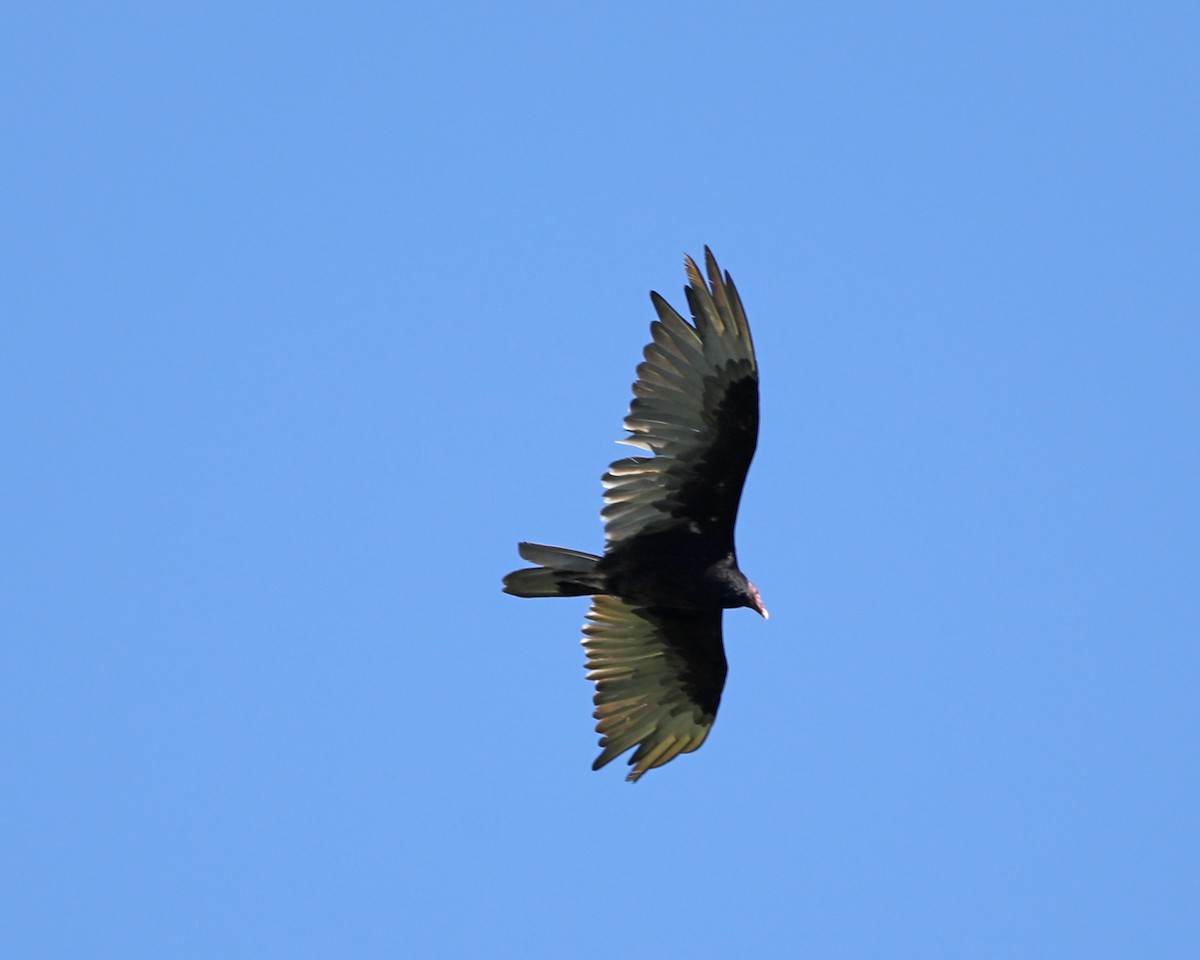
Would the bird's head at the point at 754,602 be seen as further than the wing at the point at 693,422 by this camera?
Yes

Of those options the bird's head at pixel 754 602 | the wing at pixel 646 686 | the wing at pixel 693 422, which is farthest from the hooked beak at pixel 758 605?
the wing at pixel 646 686

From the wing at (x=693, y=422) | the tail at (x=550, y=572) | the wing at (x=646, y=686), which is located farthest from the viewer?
the wing at (x=646, y=686)

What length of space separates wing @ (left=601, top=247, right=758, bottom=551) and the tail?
0.82ft

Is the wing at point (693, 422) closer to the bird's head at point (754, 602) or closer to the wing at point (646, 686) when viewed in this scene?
the bird's head at point (754, 602)

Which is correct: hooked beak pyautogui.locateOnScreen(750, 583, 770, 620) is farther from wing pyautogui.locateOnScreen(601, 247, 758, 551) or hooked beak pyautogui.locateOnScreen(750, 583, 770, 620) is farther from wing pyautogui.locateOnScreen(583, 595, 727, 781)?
wing pyautogui.locateOnScreen(583, 595, 727, 781)

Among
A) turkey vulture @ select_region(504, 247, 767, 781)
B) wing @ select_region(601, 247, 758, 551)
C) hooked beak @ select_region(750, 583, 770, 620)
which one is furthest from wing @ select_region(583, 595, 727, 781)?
wing @ select_region(601, 247, 758, 551)

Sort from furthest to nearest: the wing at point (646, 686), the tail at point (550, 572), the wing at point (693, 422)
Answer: the wing at point (646, 686)
the tail at point (550, 572)
the wing at point (693, 422)

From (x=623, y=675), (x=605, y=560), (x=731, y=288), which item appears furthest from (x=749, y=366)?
(x=623, y=675)

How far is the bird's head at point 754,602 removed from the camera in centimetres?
1058

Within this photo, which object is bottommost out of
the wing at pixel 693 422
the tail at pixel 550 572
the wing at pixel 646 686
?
the wing at pixel 646 686

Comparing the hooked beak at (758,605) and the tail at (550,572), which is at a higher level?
the tail at (550,572)

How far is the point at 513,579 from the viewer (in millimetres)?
10430

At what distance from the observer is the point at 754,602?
10609 mm

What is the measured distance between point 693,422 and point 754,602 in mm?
1284
